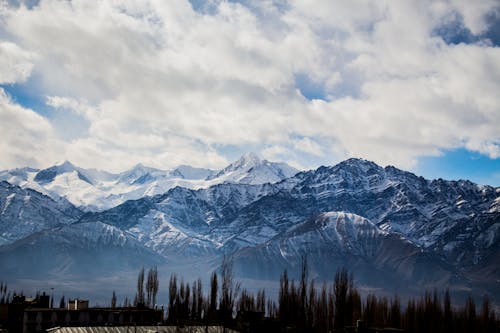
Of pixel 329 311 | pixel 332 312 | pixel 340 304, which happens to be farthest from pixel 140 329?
pixel 329 311

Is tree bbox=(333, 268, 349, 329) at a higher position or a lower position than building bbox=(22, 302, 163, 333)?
higher

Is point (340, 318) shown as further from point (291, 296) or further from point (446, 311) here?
point (446, 311)

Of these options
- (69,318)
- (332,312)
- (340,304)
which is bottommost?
(69,318)

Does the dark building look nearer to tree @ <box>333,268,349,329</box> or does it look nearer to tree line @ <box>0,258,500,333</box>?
tree line @ <box>0,258,500,333</box>

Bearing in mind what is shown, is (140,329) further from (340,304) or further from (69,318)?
(340,304)

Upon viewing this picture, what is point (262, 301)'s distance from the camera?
14950cm

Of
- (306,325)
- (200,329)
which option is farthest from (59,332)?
(306,325)

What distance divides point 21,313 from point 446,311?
83274 mm

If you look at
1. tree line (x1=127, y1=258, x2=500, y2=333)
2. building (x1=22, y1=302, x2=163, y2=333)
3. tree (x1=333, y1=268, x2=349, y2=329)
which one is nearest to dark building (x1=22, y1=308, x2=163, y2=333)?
building (x1=22, y1=302, x2=163, y2=333)

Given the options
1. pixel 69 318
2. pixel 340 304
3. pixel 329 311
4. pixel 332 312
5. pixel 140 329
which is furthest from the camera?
pixel 329 311

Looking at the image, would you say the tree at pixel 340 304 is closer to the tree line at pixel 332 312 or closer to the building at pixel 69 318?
the tree line at pixel 332 312

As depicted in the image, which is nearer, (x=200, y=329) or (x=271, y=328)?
(x=200, y=329)

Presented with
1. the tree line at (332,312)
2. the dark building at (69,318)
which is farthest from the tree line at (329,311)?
the dark building at (69,318)

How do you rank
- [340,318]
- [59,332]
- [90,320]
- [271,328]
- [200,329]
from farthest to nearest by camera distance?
[340,318] → [90,320] → [271,328] → [200,329] → [59,332]
